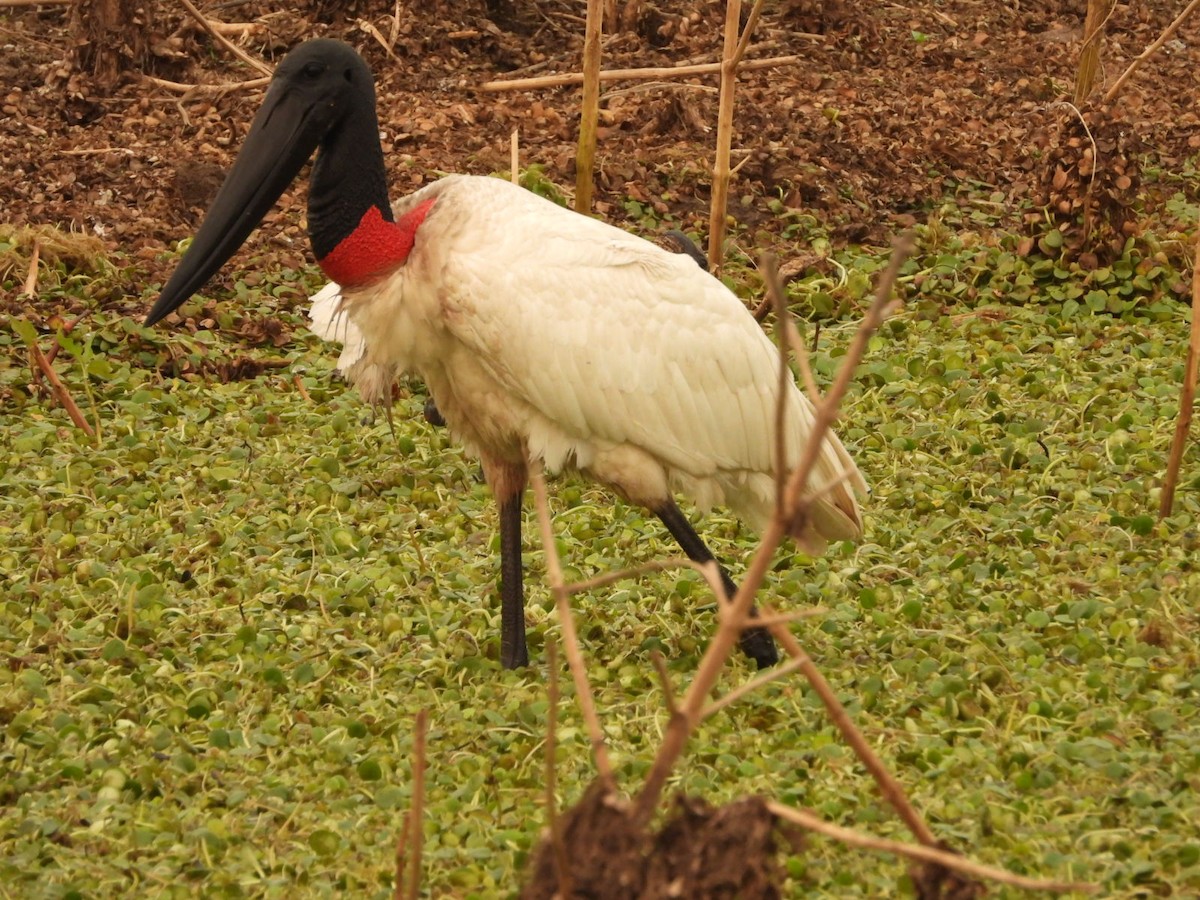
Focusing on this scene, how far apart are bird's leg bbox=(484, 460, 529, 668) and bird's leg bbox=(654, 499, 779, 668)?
1.36ft

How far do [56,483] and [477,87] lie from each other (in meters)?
4.37

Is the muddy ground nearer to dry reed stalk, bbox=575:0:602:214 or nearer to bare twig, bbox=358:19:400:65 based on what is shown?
bare twig, bbox=358:19:400:65

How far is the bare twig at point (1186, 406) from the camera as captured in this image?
481 centimetres

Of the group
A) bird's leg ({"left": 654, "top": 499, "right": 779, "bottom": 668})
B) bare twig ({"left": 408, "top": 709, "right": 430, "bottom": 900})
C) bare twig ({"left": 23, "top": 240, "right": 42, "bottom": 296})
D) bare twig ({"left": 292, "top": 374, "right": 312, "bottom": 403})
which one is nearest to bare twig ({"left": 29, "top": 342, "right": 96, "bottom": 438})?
bare twig ({"left": 292, "top": 374, "right": 312, "bottom": 403})

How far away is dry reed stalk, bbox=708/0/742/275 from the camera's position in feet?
21.1

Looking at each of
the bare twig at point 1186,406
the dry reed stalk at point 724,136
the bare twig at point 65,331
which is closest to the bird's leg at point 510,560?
the bare twig at point 1186,406

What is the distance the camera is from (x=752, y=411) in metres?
4.66

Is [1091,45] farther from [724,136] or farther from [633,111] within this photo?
[724,136]

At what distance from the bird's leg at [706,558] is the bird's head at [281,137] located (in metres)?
1.36

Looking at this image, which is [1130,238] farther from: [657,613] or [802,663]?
[802,663]

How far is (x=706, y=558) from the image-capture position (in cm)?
461

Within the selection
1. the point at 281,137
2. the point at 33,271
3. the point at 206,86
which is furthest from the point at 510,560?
the point at 206,86

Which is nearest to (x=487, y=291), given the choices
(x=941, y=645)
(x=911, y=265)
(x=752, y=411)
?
(x=752, y=411)

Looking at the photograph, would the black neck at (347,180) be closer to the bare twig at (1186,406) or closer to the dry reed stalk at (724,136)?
the dry reed stalk at (724,136)
